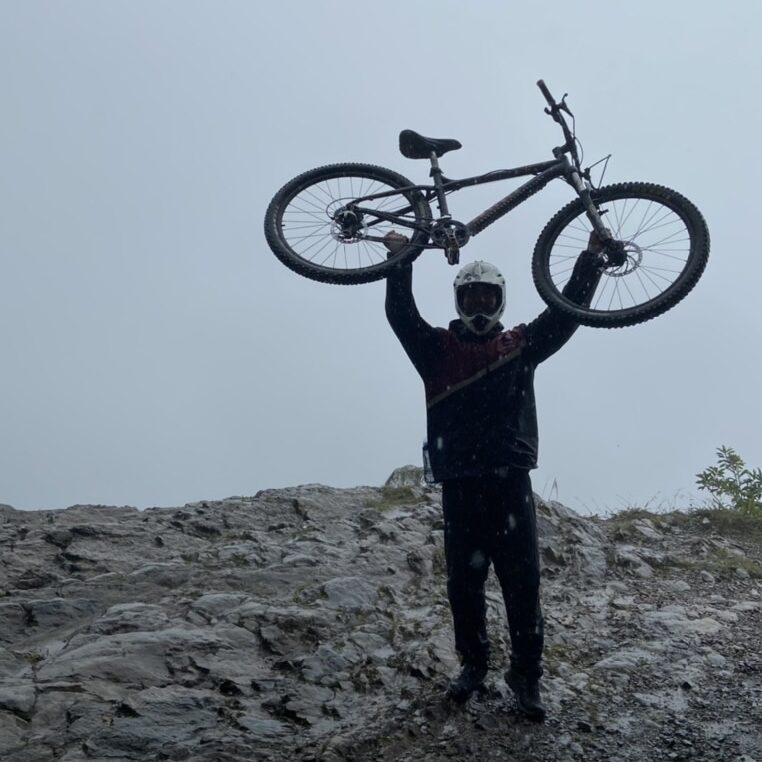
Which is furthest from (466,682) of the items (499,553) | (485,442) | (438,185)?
(438,185)

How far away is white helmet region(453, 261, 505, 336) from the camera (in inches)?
233

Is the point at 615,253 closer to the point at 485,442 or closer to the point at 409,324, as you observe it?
the point at 409,324

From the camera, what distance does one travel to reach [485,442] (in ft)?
18.2

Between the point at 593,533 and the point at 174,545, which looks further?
the point at 593,533

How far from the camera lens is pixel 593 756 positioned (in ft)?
17.1

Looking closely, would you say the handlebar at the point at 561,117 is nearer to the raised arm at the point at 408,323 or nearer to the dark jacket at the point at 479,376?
the dark jacket at the point at 479,376

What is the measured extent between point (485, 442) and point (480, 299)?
960 mm

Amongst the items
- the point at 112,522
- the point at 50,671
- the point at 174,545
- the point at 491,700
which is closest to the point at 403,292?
the point at 491,700

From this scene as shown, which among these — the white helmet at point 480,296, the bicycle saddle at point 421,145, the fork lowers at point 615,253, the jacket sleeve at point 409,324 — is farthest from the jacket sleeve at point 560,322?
the bicycle saddle at point 421,145

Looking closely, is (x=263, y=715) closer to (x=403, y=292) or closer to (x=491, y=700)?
(x=491, y=700)

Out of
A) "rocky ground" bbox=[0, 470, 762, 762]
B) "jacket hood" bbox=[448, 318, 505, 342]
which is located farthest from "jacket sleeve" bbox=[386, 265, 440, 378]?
"rocky ground" bbox=[0, 470, 762, 762]

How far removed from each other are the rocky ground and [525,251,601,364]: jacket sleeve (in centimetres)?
216

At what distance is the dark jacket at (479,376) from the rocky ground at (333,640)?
155cm

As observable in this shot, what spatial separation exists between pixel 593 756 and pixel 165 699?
249cm
